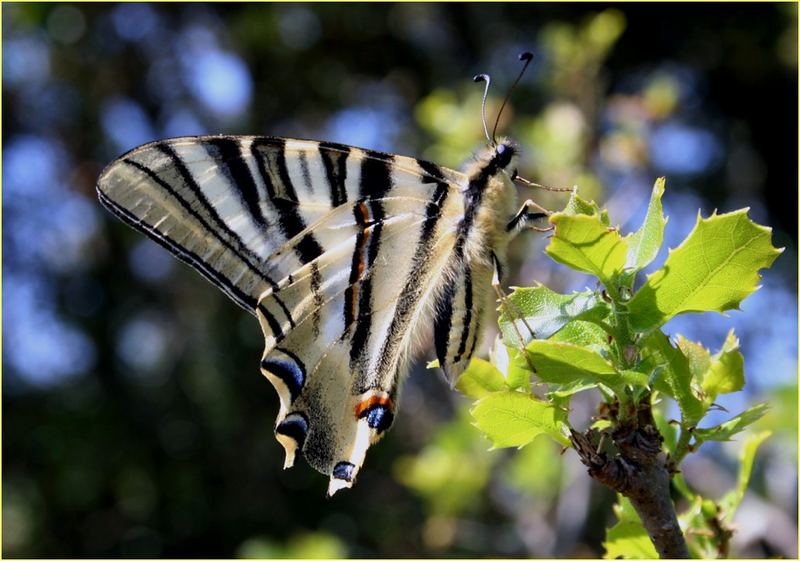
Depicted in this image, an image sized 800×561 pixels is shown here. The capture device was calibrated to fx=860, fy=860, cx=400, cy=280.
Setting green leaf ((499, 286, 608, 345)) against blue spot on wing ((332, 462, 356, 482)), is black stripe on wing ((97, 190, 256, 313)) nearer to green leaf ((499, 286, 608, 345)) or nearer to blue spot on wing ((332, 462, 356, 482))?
blue spot on wing ((332, 462, 356, 482))

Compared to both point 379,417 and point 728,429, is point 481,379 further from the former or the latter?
point 379,417

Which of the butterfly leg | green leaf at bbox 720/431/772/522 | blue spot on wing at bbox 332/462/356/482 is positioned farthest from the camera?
the butterfly leg

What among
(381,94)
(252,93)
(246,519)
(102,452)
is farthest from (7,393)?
(381,94)

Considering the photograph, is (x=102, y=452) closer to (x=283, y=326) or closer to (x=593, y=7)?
(x=593, y=7)

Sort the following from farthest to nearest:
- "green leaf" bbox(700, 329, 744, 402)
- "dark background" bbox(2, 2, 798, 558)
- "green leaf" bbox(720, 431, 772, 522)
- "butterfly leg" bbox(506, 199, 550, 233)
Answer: "dark background" bbox(2, 2, 798, 558)
"butterfly leg" bbox(506, 199, 550, 233)
"green leaf" bbox(720, 431, 772, 522)
"green leaf" bbox(700, 329, 744, 402)

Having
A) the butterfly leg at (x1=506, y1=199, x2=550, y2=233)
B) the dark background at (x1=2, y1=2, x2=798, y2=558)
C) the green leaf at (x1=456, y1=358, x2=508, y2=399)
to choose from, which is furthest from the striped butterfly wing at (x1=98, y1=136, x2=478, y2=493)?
the dark background at (x1=2, y1=2, x2=798, y2=558)

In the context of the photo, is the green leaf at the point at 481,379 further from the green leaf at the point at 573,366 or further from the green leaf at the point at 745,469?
the green leaf at the point at 745,469

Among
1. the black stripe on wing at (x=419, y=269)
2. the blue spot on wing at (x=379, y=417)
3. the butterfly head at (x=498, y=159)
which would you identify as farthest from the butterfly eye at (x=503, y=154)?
the blue spot on wing at (x=379, y=417)
